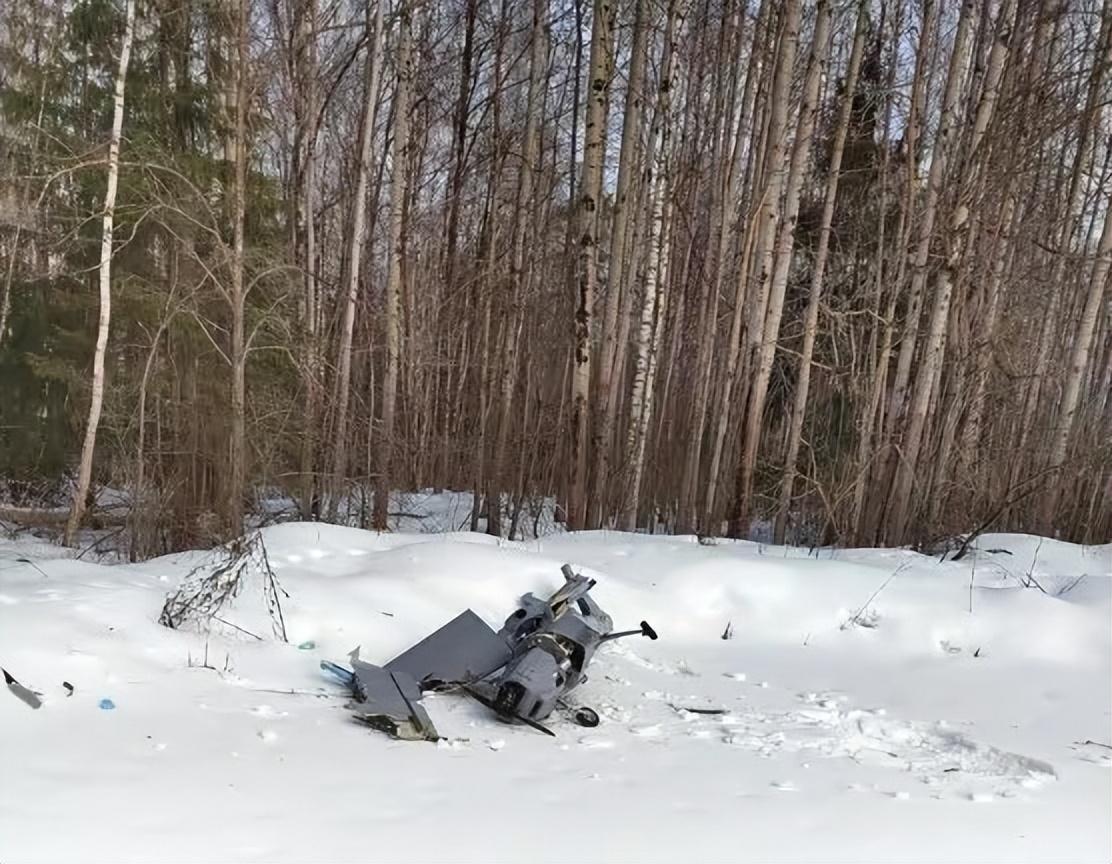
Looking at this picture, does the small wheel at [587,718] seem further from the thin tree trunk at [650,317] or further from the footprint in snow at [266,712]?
the thin tree trunk at [650,317]

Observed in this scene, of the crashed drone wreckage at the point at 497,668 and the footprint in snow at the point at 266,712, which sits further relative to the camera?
the crashed drone wreckage at the point at 497,668

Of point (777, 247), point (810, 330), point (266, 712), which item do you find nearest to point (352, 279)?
point (777, 247)

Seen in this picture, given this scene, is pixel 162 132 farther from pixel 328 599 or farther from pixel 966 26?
pixel 966 26

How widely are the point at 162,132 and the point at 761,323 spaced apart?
8.11 m

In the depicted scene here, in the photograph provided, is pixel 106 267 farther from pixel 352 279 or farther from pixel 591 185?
pixel 591 185

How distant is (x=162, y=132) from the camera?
9727mm

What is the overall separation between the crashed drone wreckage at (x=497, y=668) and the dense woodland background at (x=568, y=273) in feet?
11.5

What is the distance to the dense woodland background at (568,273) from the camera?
26.2 feet

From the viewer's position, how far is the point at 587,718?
12.4ft

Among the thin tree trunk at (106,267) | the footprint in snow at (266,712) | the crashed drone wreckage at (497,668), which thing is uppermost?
the thin tree trunk at (106,267)

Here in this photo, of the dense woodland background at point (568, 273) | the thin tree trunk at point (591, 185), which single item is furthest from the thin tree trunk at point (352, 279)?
the thin tree trunk at point (591, 185)

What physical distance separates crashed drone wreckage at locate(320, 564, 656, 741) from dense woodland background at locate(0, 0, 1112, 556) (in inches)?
137

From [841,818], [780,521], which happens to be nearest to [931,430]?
[780,521]

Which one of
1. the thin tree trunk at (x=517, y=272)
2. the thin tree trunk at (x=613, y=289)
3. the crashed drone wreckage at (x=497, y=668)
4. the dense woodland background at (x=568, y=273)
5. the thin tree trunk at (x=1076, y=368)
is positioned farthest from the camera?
the thin tree trunk at (x=517, y=272)
